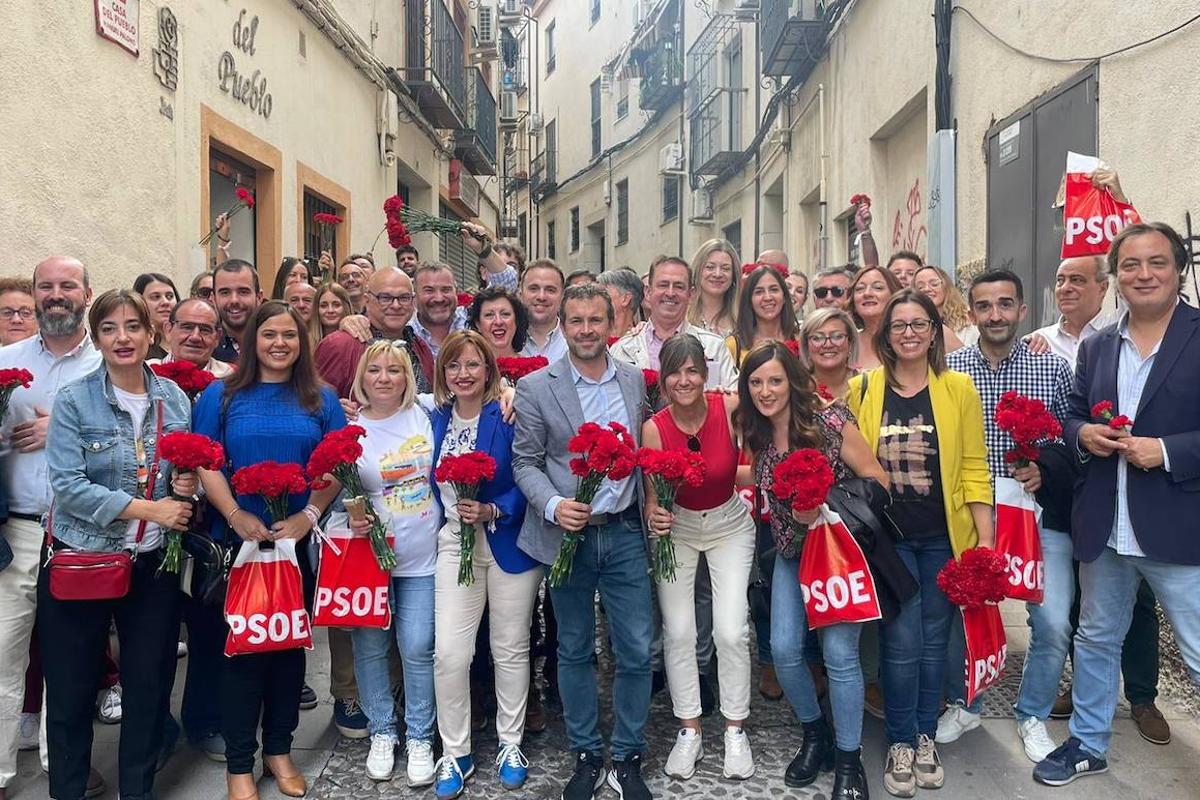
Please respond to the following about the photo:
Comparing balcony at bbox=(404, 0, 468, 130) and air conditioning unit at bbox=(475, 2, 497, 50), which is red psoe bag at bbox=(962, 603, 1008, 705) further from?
air conditioning unit at bbox=(475, 2, 497, 50)

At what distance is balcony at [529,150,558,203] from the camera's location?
3055 centimetres

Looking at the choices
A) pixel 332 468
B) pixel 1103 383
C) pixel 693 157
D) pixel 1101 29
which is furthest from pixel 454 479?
pixel 693 157

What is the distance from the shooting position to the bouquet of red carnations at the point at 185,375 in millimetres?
3850

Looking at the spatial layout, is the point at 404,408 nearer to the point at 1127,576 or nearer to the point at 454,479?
the point at 454,479

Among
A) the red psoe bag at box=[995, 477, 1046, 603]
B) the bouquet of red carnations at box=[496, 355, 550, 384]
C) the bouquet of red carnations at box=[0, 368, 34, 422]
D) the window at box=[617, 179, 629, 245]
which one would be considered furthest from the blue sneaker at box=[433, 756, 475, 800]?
the window at box=[617, 179, 629, 245]

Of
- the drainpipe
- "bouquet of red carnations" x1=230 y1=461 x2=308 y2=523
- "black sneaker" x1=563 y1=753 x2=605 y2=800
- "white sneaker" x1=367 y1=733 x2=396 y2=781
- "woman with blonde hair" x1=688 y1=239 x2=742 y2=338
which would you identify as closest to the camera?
"bouquet of red carnations" x1=230 y1=461 x2=308 y2=523

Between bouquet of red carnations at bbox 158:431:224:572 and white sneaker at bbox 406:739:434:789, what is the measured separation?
118cm

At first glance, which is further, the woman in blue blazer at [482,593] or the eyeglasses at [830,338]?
the eyeglasses at [830,338]

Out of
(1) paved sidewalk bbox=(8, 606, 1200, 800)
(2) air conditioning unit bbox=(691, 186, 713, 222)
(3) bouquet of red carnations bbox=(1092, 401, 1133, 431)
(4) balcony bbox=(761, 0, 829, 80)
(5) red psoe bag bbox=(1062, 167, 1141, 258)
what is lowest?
(1) paved sidewalk bbox=(8, 606, 1200, 800)

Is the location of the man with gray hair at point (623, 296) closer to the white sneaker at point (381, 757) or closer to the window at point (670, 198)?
the white sneaker at point (381, 757)

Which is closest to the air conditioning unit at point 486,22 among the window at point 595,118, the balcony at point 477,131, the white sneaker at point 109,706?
the balcony at point 477,131

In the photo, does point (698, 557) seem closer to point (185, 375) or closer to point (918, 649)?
point (918, 649)

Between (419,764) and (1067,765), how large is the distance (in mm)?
2605

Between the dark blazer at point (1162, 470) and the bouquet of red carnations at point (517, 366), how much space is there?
2.29 m
